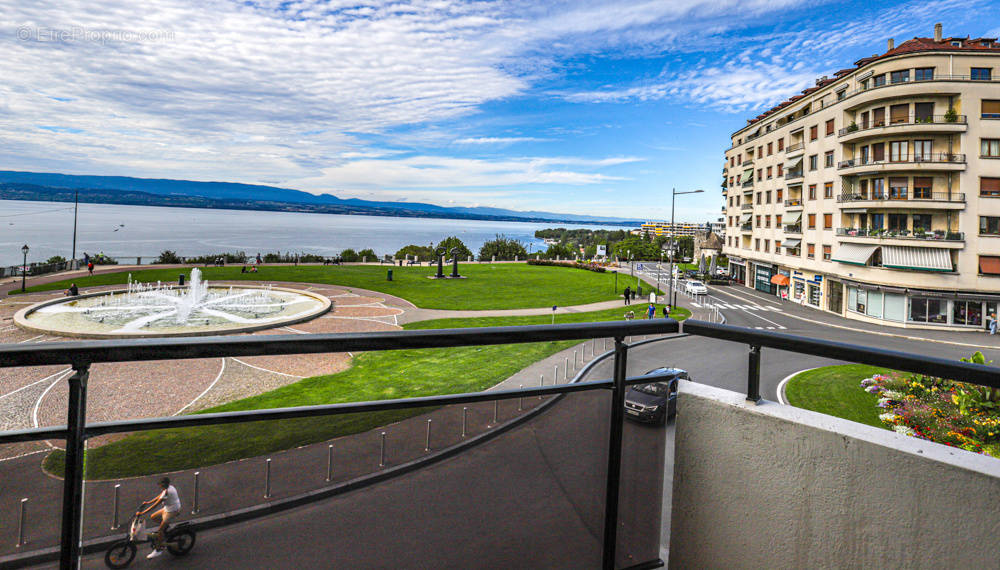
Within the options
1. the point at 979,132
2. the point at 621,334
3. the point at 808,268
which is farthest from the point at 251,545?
the point at 808,268

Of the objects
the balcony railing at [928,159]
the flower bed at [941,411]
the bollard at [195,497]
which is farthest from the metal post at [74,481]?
the balcony railing at [928,159]

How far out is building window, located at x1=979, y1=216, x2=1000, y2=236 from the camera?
31125mm

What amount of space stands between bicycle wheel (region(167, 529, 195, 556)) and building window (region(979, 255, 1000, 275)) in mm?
42385

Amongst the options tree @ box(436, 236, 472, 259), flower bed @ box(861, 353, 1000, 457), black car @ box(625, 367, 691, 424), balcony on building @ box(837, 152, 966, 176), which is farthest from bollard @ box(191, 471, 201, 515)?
→ tree @ box(436, 236, 472, 259)

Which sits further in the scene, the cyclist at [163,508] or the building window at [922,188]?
the building window at [922,188]

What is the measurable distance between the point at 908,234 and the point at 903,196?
8.32 feet

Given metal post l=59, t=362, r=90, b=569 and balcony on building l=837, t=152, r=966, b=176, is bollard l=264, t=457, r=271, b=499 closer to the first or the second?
metal post l=59, t=362, r=90, b=569

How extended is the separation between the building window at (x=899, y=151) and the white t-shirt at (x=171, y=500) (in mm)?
42363

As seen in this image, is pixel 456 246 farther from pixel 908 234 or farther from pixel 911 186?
pixel 908 234

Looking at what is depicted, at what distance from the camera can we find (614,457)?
7.50 ft

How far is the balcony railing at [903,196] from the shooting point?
3181 centimetres

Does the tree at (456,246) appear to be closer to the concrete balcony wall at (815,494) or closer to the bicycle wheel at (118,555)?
the concrete balcony wall at (815,494)

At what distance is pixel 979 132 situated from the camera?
Answer: 31125mm

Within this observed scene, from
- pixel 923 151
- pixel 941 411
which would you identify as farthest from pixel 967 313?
pixel 941 411
